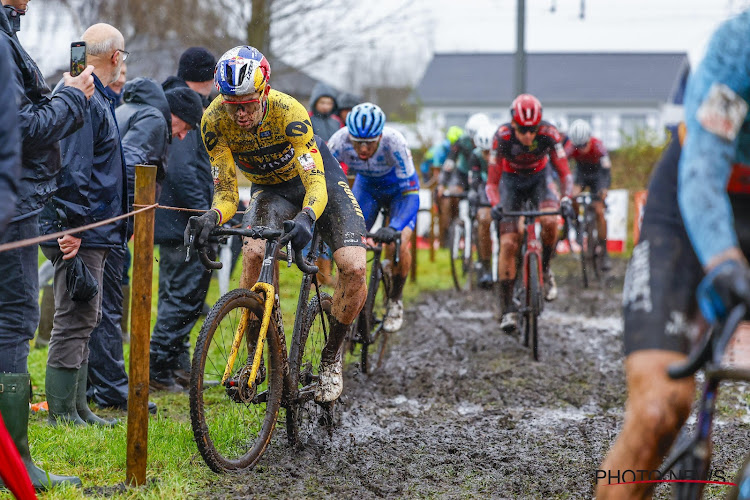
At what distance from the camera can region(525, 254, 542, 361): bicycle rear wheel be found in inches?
315

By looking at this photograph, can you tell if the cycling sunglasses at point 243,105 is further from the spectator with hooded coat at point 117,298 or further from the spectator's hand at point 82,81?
the spectator with hooded coat at point 117,298

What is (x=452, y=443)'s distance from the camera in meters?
5.33

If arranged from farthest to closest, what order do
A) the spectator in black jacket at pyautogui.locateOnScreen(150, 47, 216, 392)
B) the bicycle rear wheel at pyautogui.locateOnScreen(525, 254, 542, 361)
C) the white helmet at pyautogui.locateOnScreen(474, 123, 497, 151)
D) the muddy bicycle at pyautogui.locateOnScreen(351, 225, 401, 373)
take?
the white helmet at pyautogui.locateOnScreen(474, 123, 497, 151) → the bicycle rear wheel at pyautogui.locateOnScreen(525, 254, 542, 361) → the muddy bicycle at pyautogui.locateOnScreen(351, 225, 401, 373) → the spectator in black jacket at pyautogui.locateOnScreen(150, 47, 216, 392)

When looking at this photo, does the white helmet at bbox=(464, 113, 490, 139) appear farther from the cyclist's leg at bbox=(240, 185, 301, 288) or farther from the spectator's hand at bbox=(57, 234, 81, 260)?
the spectator's hand at bbox=(57, 234, 81, 260)

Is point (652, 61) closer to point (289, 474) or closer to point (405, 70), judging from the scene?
point (405, 70)

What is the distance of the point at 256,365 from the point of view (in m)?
4.52

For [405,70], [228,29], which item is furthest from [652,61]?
[228,29]

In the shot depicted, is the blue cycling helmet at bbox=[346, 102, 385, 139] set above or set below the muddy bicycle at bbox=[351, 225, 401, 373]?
above

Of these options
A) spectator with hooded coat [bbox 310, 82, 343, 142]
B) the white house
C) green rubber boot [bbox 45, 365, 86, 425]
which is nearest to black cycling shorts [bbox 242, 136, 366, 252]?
green rubber boot [bbox 45, 365, 86, 425]

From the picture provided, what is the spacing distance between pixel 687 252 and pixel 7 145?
234cm

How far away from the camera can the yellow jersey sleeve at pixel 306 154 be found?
4.99 m

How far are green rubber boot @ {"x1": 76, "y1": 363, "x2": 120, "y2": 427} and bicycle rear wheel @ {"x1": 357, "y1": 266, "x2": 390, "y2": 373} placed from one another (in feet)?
7.64

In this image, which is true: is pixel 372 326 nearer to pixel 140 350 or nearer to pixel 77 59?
pixel 140 350

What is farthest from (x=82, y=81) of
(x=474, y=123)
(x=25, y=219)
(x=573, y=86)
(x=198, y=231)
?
(x=573, y=86)
